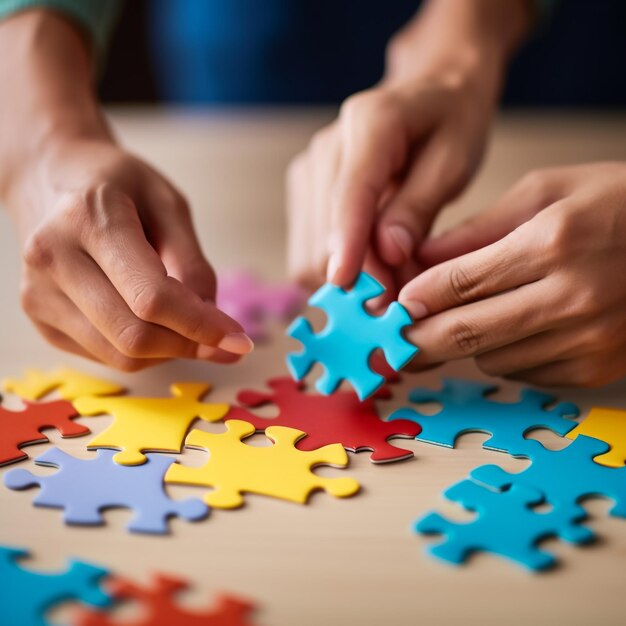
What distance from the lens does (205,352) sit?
1210mm

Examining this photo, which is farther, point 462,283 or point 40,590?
point 462,283

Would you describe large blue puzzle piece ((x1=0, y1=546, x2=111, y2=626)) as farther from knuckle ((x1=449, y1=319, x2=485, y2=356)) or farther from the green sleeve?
the green sleeve

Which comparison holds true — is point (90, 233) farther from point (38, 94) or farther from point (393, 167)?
point (393, 167)

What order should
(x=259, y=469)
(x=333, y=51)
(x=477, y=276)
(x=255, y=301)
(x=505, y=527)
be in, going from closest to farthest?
(x=505, y=527) < (x=259, y=469) < (x=477, y=276) < (x=255, y=301) < (x=333, y=51)

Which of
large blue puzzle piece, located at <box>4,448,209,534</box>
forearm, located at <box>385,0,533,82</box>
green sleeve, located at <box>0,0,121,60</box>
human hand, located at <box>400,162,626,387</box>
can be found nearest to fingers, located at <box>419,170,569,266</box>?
human hand, located at <box>400,162,626,387</box>

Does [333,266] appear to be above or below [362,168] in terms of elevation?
below

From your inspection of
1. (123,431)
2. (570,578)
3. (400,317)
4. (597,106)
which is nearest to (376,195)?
(400,317)

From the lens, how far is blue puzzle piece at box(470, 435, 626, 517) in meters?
0.94

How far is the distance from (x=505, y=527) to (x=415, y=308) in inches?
14.1

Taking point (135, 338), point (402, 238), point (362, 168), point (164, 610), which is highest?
point (362, 168)

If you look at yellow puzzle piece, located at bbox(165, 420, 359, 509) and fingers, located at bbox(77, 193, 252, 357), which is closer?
yellow puzzle piece, located at bbox(165, 420, 359, 509)

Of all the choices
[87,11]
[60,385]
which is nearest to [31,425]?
[60,385]

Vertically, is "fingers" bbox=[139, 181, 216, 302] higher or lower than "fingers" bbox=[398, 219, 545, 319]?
higher

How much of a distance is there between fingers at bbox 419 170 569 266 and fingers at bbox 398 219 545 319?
0.46ft
